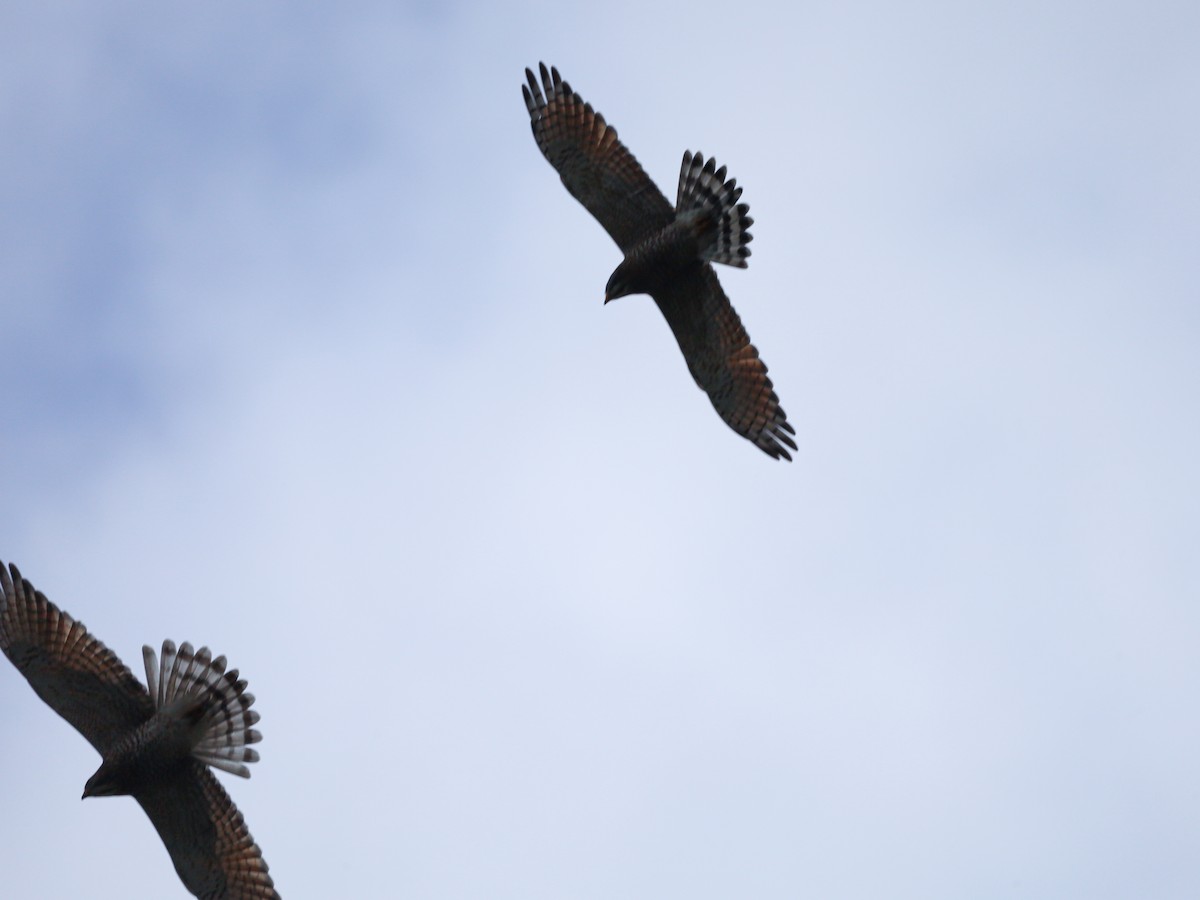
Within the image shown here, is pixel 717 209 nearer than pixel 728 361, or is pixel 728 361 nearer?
pixel 717 209

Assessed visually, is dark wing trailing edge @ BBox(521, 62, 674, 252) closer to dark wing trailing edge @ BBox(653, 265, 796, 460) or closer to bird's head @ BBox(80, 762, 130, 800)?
dark wing trailing edge @ BBox(653, 265, 796, 460)

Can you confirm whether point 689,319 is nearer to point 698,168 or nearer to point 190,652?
point 698,168

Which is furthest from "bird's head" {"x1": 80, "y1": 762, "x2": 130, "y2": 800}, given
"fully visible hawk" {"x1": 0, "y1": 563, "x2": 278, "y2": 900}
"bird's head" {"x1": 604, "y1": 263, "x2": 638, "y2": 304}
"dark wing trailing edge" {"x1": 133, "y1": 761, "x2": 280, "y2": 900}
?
"bird's head" {"x1": 604, "y1": 263, "x2": 638, "y2": 304}

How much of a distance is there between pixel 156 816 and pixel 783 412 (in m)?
7.74

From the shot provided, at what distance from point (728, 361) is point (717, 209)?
5.77 ft

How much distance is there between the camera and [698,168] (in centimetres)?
1905

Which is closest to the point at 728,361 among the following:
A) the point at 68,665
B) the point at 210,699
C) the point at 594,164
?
the point at 594,164

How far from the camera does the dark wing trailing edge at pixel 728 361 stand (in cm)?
1962

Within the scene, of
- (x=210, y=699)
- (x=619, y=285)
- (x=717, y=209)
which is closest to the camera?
(x=210, y=699)

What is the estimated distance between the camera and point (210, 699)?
1714 centimetres

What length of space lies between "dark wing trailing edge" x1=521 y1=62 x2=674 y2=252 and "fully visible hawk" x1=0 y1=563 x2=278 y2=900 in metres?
6.29

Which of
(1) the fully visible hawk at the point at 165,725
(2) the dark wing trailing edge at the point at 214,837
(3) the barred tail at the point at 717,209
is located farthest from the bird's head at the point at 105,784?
(3) the barred tail at the point at 717,209

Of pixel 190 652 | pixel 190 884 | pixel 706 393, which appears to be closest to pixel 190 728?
pixel 190 652

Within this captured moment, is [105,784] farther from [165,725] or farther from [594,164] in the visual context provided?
[594,164]
